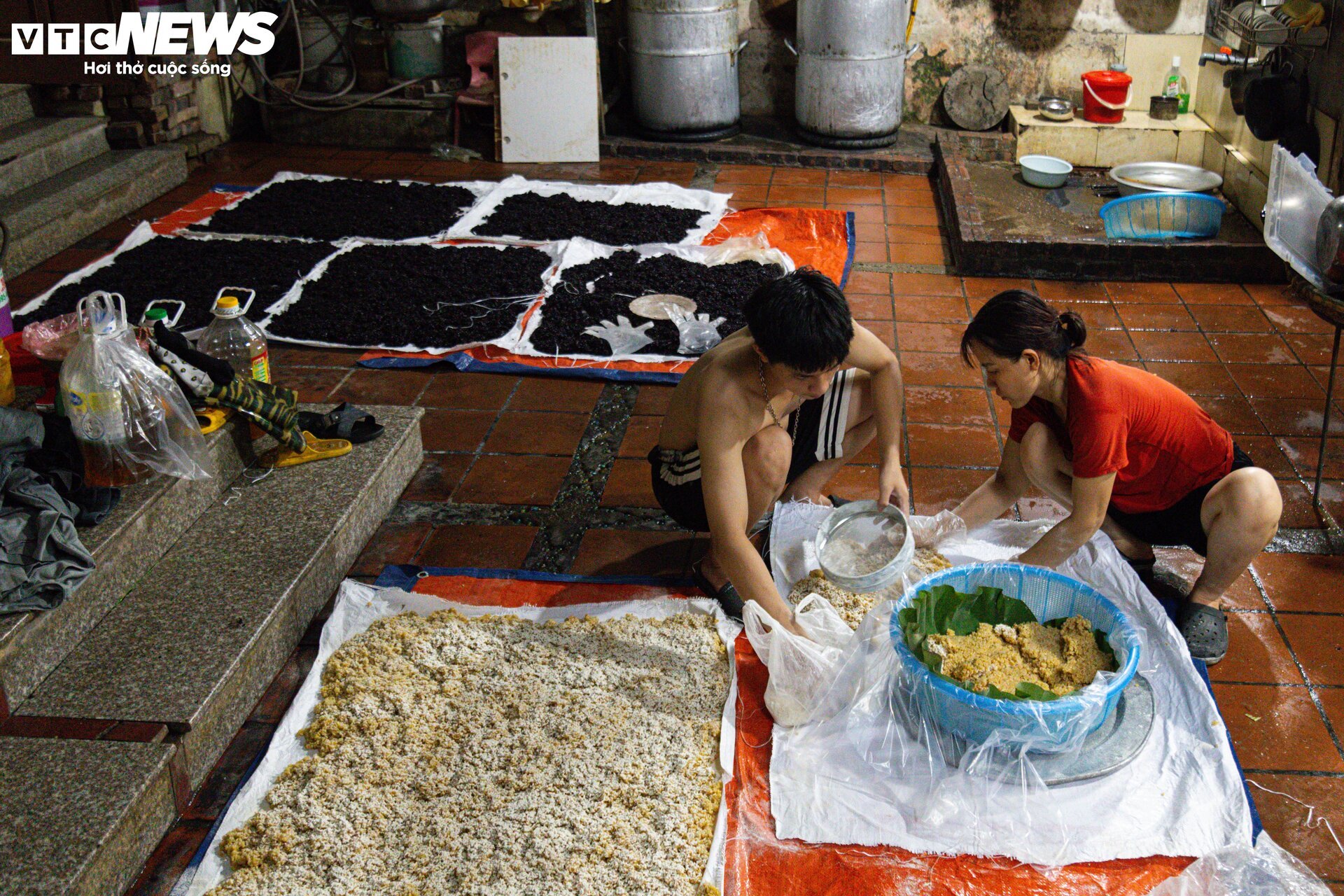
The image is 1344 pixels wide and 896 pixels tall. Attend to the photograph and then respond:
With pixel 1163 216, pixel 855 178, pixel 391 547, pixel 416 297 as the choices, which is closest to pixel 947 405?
pixel 391 547

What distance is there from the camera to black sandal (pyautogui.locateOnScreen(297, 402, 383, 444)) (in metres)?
2.96

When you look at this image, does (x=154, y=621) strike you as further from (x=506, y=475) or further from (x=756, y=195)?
(x=756, y=195)

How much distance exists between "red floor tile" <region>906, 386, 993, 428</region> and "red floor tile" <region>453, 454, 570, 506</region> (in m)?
1.14

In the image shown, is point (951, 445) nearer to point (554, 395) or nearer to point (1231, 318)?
point (554, 395)

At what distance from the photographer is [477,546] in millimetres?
2797

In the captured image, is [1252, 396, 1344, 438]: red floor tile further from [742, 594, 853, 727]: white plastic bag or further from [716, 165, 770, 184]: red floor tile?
[716, 165, 770, 184]: red floor tile

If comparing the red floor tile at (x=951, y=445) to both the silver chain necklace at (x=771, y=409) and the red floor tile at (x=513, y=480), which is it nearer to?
the silver chain necklace at (x=771, y=409)

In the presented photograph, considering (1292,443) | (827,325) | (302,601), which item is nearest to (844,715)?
(827,325)

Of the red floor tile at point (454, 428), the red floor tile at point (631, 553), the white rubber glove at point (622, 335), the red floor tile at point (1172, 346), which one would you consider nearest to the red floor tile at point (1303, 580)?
the red floor tile at point (1172, 346)

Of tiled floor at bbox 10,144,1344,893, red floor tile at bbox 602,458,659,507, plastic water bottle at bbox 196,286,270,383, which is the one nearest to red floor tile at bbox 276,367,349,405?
tiled floor at bbox 10,144,1344,893

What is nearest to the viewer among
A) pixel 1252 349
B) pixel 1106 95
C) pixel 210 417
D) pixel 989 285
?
pixel 210 417

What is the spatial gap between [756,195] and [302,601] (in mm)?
3751

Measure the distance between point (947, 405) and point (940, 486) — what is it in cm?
55

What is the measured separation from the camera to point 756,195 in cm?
557
